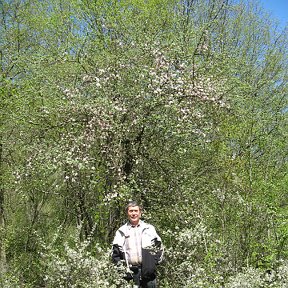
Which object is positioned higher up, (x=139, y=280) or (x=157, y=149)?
(x=157, y=149)

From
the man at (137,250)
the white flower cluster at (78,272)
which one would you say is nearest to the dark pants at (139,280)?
the man at (137,250)

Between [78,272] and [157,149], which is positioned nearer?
[78,272]

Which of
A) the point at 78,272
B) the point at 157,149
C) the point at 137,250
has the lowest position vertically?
the point at 78,272

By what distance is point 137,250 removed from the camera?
5.69 meters

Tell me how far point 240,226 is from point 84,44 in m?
4.49

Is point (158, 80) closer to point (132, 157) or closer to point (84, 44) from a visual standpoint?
point (132, 157)

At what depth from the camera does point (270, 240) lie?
6961mm

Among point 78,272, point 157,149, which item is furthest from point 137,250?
point 157,149

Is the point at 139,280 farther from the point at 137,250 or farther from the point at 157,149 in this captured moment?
the point at 157,149

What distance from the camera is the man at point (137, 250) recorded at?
18.5ft

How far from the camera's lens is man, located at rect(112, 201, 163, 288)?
563cm

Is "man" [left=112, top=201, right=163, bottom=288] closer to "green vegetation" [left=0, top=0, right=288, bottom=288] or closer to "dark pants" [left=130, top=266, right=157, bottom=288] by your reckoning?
"dark pants" [left=130, top=266, right=157, bottom=288]

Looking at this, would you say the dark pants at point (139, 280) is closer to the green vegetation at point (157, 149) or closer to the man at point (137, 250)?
the man at point (137, 250)

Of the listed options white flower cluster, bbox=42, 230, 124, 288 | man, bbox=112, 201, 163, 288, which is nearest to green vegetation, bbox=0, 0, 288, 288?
white flower cluster, bbox=42, 230, 124, 288
